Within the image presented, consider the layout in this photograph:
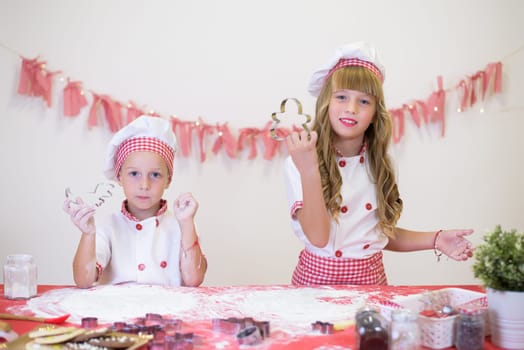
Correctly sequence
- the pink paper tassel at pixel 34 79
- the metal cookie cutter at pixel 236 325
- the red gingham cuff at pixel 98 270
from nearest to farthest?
1. the metal cookie cutter at pixel 236 325
2. the red gingham cuff at pixel 98 270
3. the pink paper tassel at pixel 34 79

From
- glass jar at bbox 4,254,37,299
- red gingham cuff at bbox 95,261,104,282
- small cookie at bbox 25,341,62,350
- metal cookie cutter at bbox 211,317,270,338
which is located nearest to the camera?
small cookie at bbox 25,341,62,350

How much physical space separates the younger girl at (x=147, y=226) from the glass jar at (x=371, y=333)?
0.74 metres

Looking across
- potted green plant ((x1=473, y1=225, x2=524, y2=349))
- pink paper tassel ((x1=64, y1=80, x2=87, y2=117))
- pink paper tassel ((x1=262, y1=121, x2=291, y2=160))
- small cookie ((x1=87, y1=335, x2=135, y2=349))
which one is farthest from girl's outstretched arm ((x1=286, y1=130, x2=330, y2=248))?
pink paper tassel ((x1=64, y1=80, x2=87, y2=117))

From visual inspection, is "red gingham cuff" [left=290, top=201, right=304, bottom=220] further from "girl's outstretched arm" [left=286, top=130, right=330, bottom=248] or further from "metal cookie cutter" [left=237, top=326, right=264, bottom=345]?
"metal cookie cutter" [left=237, top=326, right=264, bottom=345]

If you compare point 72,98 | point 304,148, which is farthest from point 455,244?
point 72,98

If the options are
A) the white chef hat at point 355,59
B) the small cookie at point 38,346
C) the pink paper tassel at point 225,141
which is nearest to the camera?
the small cookie at point 38,346

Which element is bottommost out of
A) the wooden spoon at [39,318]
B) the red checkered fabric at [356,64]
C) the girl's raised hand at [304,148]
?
the wooden spoon at [39,318]

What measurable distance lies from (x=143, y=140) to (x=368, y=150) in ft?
2.22

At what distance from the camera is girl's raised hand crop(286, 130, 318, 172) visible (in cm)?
150

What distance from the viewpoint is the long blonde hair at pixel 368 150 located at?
1810 mm

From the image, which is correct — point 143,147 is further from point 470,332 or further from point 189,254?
point 470,332

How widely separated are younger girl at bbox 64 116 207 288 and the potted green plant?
83 centimetres

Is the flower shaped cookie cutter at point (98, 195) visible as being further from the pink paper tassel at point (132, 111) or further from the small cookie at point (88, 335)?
the small cookie at point (88, 335)

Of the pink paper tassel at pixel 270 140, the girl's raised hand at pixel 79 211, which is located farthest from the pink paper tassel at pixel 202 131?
the girl's raised hand at pixel 79 211
